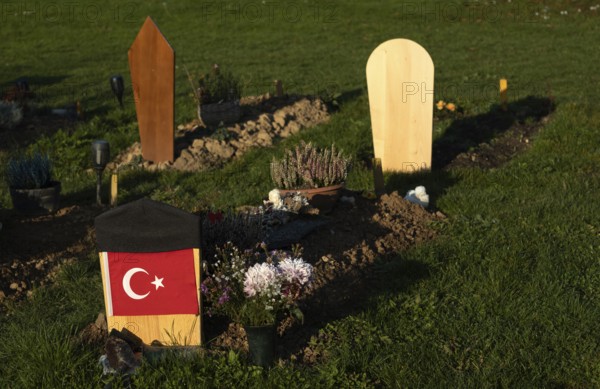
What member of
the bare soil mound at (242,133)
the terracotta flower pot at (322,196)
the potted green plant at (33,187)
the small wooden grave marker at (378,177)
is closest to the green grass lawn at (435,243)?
the bare soil mound at (242,133)

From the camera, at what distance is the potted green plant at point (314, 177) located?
26.4 ft

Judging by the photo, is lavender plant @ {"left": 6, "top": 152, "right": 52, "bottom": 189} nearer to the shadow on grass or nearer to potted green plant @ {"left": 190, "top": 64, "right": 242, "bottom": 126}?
potted green plant @ {"left": 190, "top": 64, "right": 242, "bottom": 126}

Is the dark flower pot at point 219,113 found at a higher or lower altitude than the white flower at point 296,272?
lower

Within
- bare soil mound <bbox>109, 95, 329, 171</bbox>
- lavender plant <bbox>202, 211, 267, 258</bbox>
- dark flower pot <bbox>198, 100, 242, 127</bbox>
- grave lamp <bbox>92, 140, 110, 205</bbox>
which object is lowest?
bare soil mound <bbox>109, 95, 329, 171</bbox>

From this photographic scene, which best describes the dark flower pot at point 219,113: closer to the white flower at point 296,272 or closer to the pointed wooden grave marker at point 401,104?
the pointed wooden grave marker at point 401,104

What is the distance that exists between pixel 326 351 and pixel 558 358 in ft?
4.79

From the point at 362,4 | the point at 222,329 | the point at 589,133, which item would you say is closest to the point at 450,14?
the point at 362,4

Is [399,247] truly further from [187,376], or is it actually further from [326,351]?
[187,376]

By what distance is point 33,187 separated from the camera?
30.6 ft

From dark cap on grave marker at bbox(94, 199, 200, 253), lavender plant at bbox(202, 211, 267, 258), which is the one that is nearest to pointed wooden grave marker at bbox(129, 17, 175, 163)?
lavender plant at bbox(202, 211, 267, 258)

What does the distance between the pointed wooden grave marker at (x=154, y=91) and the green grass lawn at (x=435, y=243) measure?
0.67 m

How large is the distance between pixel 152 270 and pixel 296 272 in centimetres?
91

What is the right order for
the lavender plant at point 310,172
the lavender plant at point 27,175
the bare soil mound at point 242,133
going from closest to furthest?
the lavender plant at point 310,172 → the lavender plant at point 27,175 → the bare soil mound at point 242,133

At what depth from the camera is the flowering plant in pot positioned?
5.12 m
